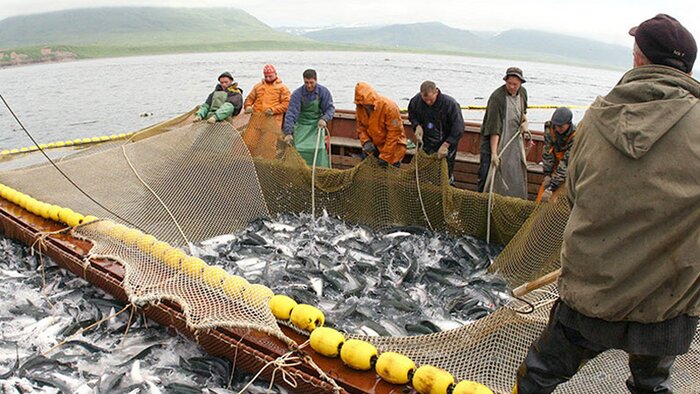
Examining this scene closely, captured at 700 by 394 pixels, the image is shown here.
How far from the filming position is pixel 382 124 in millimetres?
7602

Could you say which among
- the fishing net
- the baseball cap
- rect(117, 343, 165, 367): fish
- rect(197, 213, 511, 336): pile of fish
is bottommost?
rect(117, 343, 165, 367): fish

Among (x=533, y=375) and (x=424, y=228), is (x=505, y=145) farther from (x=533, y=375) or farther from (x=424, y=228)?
(x=533, y=375)

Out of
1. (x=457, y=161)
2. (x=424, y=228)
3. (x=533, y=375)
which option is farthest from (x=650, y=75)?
(x=457, y=161)

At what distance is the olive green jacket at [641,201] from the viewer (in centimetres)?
216

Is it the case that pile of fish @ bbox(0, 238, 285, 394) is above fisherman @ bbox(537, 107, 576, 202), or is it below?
below

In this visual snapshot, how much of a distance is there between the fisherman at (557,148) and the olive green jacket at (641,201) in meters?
3.75

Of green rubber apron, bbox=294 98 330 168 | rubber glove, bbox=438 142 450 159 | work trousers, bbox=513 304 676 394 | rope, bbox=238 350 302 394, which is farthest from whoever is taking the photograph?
green rubber apron, bbox=294 98 330 168

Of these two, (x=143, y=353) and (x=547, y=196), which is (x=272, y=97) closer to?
(x=547, y=196)

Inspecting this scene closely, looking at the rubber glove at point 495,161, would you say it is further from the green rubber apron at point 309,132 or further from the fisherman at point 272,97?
the fisherman at point 272,97

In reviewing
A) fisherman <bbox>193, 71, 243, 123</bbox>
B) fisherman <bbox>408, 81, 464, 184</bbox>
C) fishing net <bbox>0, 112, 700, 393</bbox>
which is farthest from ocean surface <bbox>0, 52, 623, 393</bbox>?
fisherman <bbox>193, 71, 243, 123</bbox>

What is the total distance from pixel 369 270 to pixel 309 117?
12.6 feet

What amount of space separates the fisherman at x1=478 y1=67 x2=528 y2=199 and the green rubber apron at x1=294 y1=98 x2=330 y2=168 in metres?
2.91

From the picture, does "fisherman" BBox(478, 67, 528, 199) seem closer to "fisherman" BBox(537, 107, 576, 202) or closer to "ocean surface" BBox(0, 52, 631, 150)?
"fisherman" BBox(537, 107, 576, 202)

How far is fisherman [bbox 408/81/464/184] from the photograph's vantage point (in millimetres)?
7324
